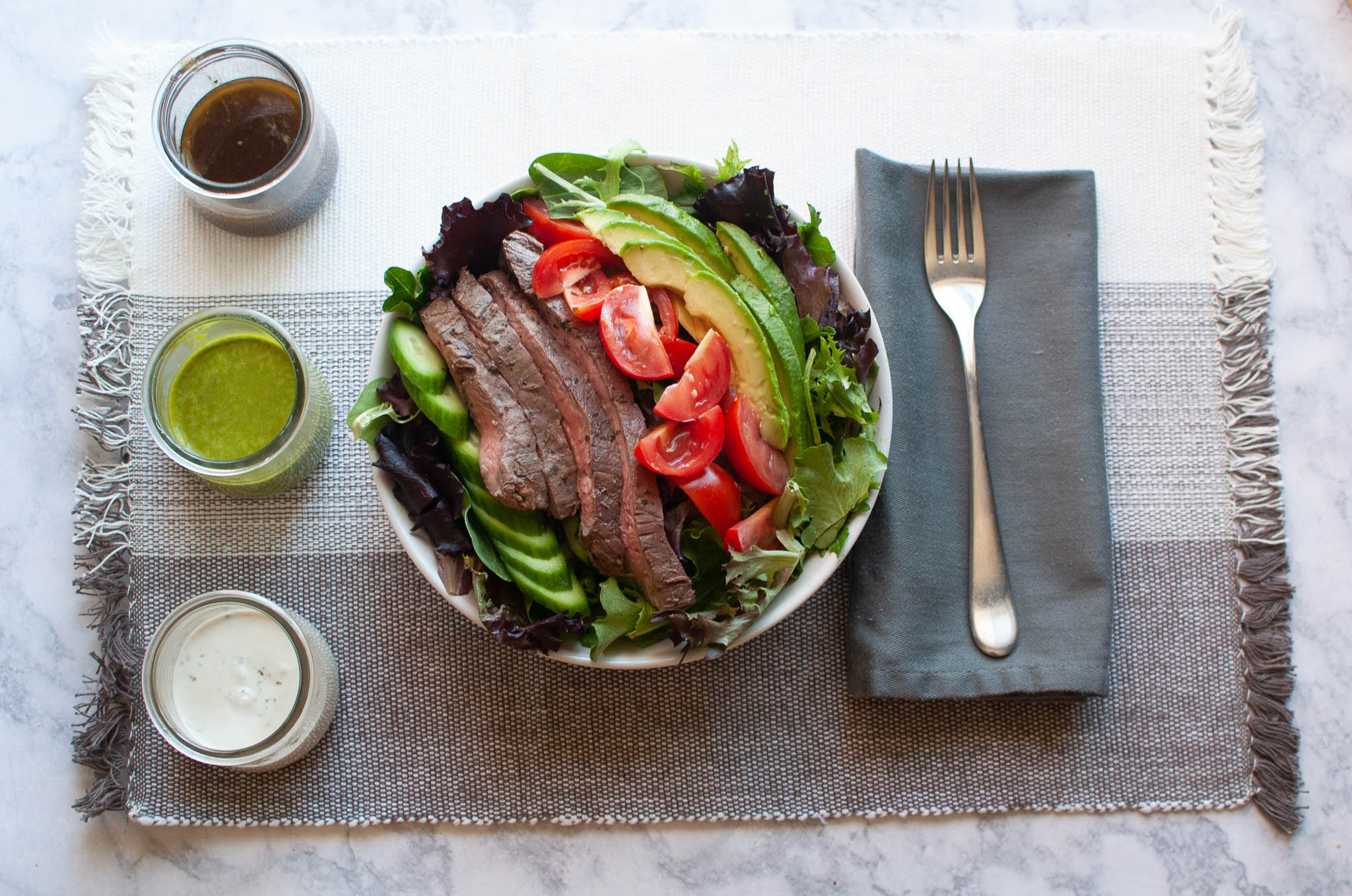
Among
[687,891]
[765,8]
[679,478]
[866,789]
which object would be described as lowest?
[687,891]

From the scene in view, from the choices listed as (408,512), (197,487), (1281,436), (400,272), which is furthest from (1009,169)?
(197,487)

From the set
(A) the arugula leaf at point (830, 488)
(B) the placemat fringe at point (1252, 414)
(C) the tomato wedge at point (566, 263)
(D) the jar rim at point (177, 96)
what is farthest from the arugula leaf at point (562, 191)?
(B) the placemat fringe at point (1252, 414)

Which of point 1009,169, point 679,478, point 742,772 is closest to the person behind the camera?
point 679,478

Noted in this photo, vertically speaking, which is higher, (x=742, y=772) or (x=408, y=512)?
(x=408, y=512)

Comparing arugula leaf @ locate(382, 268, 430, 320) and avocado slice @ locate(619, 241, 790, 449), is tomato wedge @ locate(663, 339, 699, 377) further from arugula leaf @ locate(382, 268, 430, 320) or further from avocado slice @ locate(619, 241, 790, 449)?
arugula leaf @ locate(382, 268, 430, 320)

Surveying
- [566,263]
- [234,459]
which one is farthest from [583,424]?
[234,459]

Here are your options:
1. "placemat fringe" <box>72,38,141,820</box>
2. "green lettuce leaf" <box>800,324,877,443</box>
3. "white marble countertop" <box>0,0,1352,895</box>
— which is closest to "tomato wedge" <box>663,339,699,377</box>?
"green lettuce leaf" <box>800,324,877,443</box>

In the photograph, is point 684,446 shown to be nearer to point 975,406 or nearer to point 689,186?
point 689,186

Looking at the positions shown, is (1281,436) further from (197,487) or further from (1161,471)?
(197,487)
